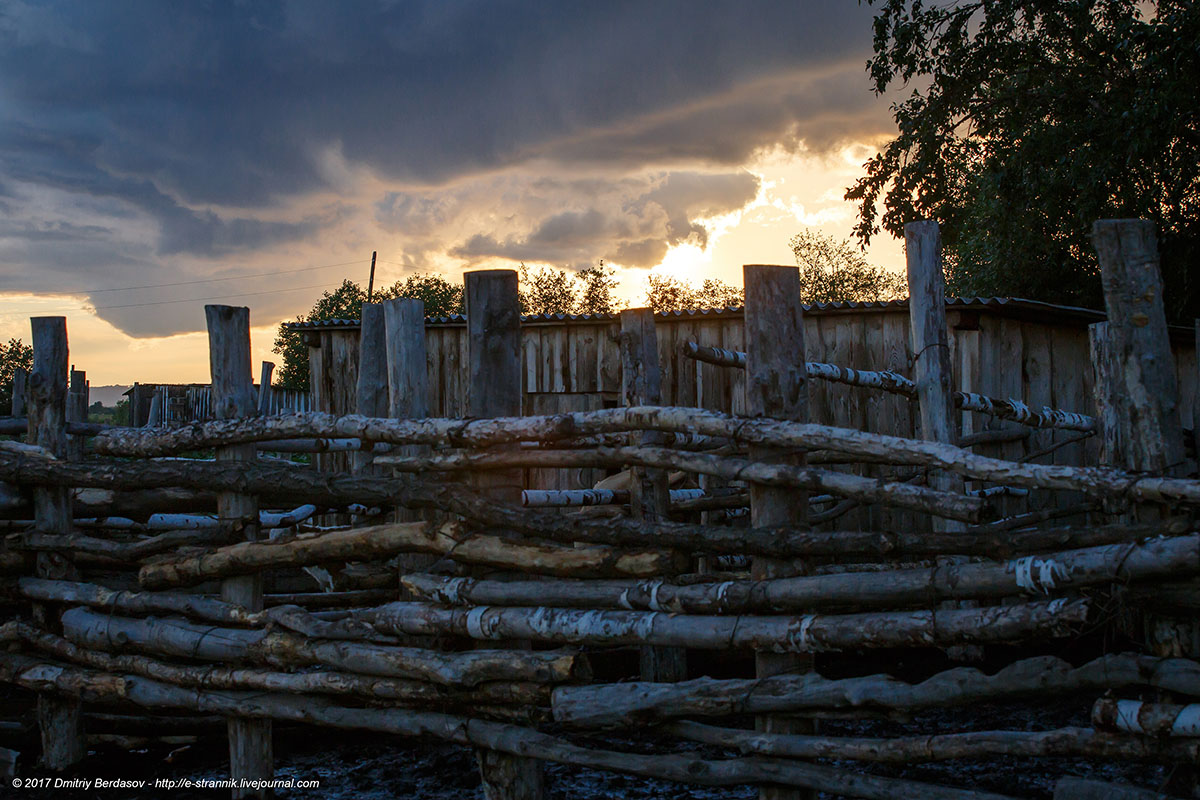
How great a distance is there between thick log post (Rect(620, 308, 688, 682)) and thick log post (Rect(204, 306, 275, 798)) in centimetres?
230

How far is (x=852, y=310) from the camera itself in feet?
32.2

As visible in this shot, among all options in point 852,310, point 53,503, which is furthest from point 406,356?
point 852,310

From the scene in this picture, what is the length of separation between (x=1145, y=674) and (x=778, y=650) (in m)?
1.27

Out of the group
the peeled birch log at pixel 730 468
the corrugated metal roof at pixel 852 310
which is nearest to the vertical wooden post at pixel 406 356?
the peeled birch log at pixel 730 468

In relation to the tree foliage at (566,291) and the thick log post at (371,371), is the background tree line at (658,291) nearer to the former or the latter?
the tree foliage at (566,291)

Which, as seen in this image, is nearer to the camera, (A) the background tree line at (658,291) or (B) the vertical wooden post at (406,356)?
(B) the vertical wooden post at (406,356)

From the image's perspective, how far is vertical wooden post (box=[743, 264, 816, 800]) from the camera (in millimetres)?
3848

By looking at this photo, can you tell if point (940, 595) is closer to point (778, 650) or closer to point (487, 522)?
point (778, 650)

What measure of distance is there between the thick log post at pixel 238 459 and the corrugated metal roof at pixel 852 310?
→ 4.43 metres

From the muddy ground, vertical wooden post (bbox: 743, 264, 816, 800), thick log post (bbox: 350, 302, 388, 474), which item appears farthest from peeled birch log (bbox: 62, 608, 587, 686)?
thick log post (bbox: 350, 302, 388, 474)

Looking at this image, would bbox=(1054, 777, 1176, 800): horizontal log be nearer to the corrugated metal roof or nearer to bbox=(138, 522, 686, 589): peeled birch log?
bbox=(138, 522, 686, 589): peeled birch log

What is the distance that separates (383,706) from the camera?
457 cm

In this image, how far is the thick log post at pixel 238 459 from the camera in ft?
15.5

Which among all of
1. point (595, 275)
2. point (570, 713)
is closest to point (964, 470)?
point (570, 713)
